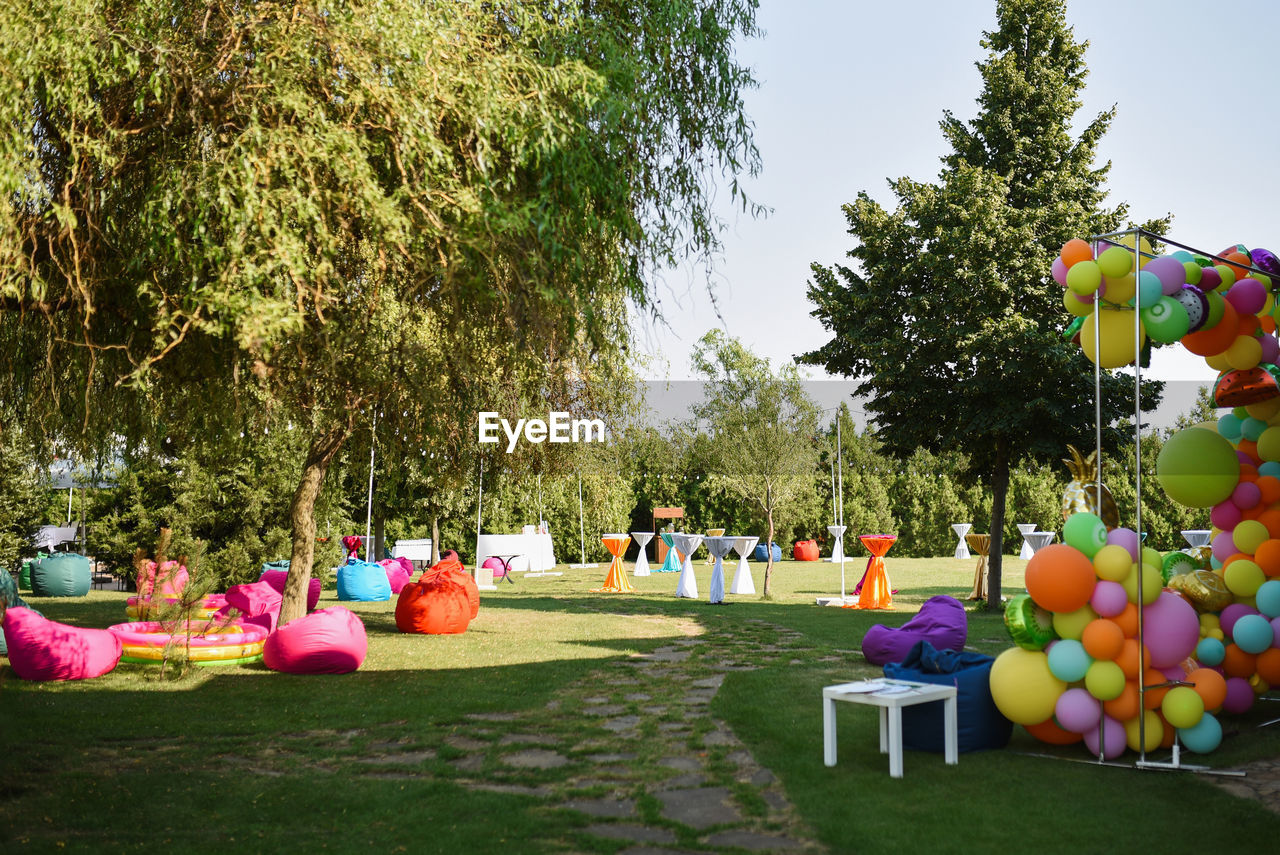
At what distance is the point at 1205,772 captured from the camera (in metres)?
5.61

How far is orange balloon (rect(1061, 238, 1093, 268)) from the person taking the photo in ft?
21.9

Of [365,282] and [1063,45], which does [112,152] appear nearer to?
[365,282]

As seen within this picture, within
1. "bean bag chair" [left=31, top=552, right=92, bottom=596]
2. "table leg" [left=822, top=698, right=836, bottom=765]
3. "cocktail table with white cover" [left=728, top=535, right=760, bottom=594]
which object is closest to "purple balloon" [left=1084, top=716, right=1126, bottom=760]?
"table leg" [left=822, top=698, right=836, bottom=765]

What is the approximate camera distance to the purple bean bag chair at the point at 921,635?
9406 millimetres

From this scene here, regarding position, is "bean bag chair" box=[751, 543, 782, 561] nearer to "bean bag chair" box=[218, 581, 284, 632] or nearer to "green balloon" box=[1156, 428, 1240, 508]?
"bean bag chair" box=[218, 581, 284, 632]

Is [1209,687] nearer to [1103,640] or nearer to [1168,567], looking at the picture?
[1103,640]

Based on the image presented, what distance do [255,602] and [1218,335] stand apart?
10746 mm

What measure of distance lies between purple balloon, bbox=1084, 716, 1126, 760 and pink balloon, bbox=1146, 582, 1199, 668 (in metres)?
0.45

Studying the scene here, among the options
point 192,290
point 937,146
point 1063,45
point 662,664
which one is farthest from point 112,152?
point 1063,45

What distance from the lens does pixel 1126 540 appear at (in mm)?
6090

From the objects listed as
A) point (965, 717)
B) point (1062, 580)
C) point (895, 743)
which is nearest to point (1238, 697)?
point (1062, 580)

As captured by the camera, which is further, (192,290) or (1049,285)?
(1049,285)

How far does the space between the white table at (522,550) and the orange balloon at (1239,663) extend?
17.7 meters

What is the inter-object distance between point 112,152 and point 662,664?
6.83 m
